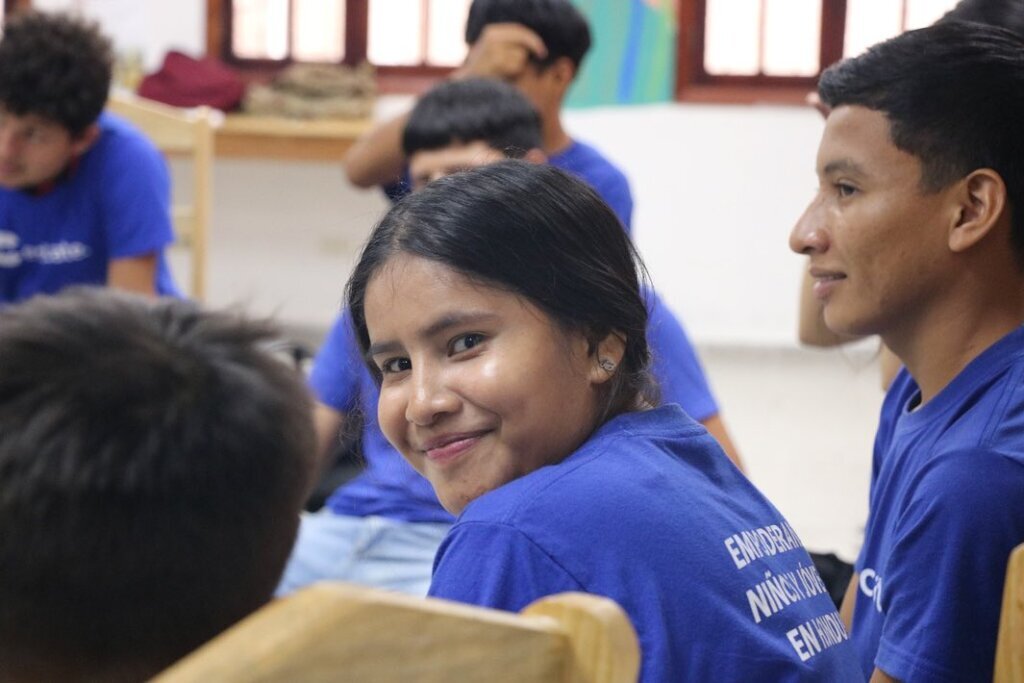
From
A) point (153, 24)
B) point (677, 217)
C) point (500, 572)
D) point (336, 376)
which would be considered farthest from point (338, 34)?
point (500, 572)

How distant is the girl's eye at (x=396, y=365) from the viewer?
120 centimetres

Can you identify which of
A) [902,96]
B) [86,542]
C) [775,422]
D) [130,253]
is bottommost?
[775,422]

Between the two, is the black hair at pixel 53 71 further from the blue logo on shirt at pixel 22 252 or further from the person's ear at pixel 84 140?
the blue logo on shirt at pixel 22 252

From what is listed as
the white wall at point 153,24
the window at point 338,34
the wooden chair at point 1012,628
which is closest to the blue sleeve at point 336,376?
the wooden chair at point 1012,628

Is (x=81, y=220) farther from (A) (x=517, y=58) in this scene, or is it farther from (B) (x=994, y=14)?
(B) (x=994, y=14)

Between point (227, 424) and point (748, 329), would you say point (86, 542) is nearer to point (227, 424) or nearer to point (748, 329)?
point (227, 424)

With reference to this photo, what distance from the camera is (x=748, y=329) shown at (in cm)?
556

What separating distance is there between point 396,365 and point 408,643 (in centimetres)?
67

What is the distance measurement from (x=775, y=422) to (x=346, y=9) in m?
2.55

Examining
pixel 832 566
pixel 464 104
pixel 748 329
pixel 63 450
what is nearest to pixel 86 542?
pixel 63 450

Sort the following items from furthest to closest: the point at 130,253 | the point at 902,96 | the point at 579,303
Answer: the point at 130,253 → the point at 902,96 → the point at 579,303

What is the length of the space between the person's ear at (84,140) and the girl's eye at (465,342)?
1.65 meters

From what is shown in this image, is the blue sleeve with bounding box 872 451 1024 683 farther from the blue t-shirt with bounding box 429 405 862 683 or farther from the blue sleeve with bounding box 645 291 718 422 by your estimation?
the blue sleeve with bounding box 645 291 718 422

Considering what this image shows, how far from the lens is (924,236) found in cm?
132
